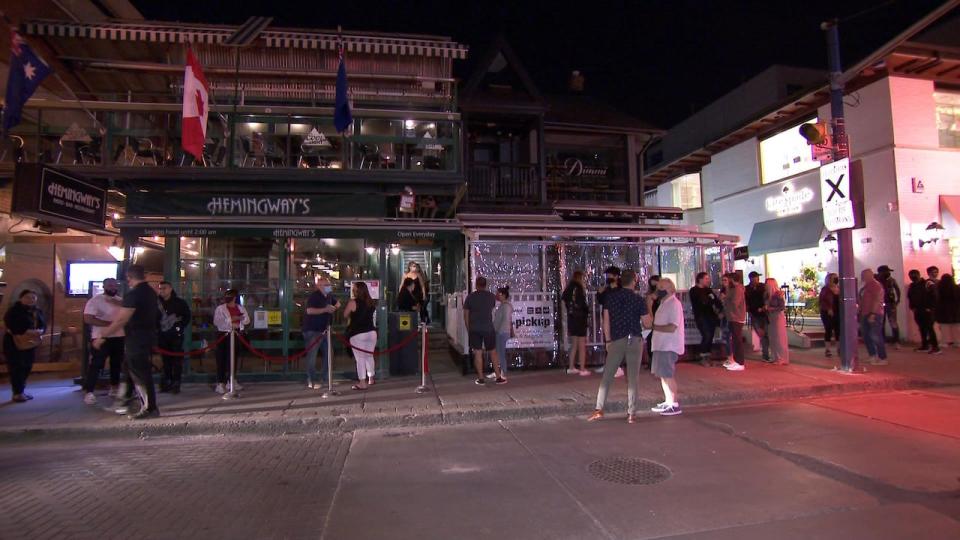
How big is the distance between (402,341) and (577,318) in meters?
3.39

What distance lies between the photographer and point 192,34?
10414 millimetres

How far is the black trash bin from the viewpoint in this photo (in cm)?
1021

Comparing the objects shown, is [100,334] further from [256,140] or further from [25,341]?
[256,140]

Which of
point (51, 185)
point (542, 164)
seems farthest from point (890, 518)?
point (542, 164)

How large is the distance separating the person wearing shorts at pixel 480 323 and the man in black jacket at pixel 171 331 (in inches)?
193

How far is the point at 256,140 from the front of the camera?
34.7 ft

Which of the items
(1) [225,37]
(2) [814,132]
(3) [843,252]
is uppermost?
(1) [225,37]

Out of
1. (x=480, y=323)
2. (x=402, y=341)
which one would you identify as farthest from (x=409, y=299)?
(x=480, y=323)

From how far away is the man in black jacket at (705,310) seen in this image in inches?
414

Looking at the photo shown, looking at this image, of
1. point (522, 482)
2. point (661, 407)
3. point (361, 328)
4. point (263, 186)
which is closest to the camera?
point (522, 482)

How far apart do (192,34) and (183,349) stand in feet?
20.2

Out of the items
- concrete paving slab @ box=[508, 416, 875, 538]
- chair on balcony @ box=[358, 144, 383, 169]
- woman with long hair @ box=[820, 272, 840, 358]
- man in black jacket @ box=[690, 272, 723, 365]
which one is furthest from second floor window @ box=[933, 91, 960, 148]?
chair on balcony @ box=[358, 144, 383, 169]

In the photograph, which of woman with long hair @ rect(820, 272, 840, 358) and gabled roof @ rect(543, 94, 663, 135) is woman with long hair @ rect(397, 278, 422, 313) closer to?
gabled roof @ rect(543, 94, 663, 135)

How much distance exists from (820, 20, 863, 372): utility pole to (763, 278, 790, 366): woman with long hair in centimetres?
104
